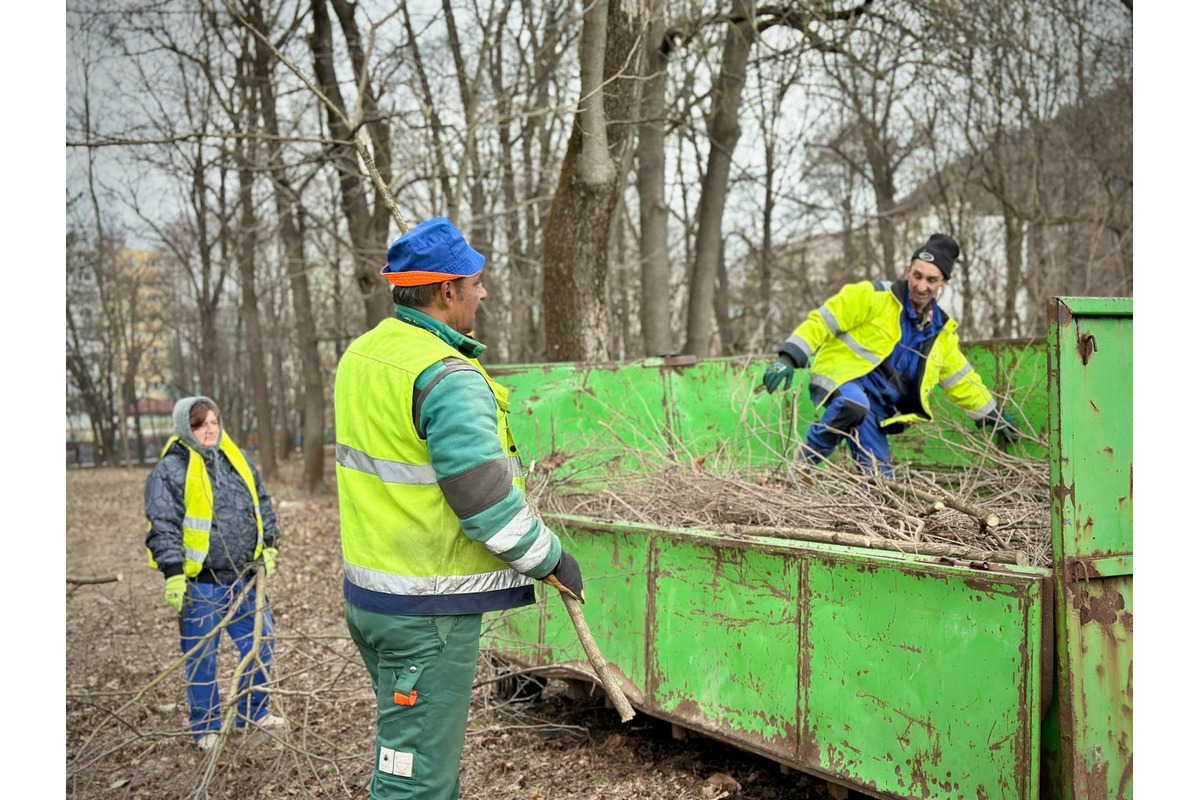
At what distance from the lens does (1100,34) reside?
10.2 metres

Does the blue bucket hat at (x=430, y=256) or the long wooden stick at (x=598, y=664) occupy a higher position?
the blue bucket hat at (x=430, y=256)

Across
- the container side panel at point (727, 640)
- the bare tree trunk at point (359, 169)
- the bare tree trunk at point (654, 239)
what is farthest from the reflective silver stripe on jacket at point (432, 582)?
the bare tree trunk at point (359, 169)

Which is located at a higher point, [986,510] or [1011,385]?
[1011,385]

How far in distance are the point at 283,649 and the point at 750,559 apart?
3837 mm

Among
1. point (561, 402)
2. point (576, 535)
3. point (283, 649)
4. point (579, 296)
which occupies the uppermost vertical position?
point (579, 296)

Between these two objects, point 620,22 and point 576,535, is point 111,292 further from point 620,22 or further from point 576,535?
point 576,535

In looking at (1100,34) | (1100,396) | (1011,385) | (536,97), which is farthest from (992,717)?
(536,97)

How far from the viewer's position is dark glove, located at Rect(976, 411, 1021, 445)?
4582 mm

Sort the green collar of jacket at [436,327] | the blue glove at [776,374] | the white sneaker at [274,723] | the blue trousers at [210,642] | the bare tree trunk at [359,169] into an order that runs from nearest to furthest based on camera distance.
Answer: the green collar of jacket at [436,327] → the white sneaker at [274,723] → the blue trousers at [210,642] → the blue glove at [776,374] → the bare tree trunk at [359,169]

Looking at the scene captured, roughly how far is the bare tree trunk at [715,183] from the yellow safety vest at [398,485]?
9350 mm

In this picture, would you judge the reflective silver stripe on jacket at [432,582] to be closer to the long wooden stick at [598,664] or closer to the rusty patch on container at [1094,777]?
the long wooden stick at [598,664]

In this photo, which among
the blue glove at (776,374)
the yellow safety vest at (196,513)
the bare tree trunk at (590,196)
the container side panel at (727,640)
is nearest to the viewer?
the container side panel at (727,640)

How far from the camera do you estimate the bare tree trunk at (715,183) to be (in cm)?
1162

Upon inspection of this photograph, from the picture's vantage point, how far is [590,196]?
6.98m
